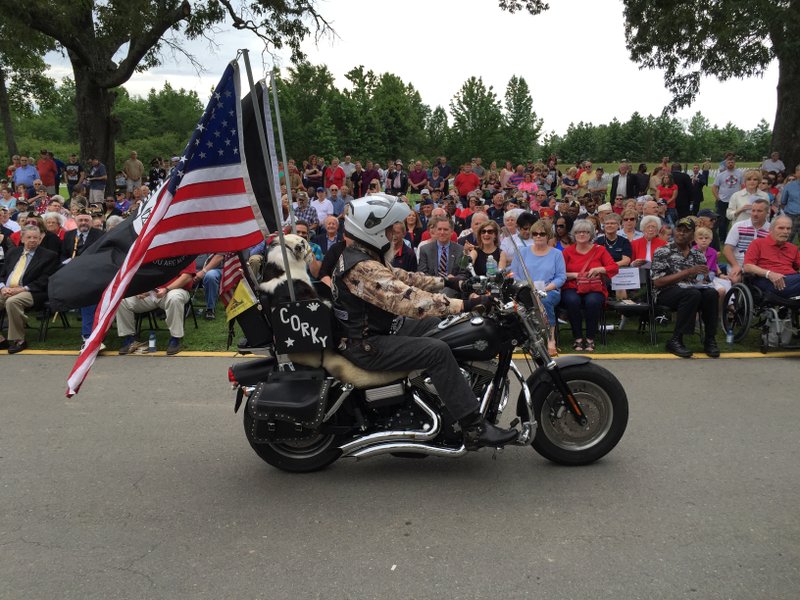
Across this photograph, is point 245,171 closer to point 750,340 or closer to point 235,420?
point 235,420

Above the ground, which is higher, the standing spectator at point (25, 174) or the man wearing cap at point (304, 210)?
the standing spectator at point (25, 174)

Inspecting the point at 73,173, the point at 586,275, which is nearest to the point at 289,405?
the point at 586,275

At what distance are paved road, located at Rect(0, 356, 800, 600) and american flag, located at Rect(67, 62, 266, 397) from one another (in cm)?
141

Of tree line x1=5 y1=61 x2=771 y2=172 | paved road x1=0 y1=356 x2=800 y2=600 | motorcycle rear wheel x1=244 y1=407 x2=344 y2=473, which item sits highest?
tree line x1=5 y1=61 x2=771 y2=172

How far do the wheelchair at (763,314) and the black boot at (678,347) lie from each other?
0.75m

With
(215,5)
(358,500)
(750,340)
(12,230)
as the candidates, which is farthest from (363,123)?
(358,500)

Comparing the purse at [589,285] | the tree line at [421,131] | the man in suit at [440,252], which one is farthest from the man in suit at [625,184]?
the tree line at [421,131]

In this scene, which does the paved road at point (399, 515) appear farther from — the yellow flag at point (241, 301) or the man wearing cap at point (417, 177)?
the man wearing cap at point (417, 177)

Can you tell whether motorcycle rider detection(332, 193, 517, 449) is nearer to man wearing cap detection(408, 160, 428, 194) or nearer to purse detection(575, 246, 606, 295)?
purse detection(575, 246, 606, 295)

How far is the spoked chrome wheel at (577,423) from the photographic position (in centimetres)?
470

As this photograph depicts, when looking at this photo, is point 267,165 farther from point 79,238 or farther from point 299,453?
point 79,238

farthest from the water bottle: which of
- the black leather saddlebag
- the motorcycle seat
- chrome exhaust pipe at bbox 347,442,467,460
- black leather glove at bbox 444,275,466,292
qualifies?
the black leather saddlebag

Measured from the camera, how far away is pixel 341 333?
4.55 m

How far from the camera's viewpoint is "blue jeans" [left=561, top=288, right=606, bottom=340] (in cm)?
812
